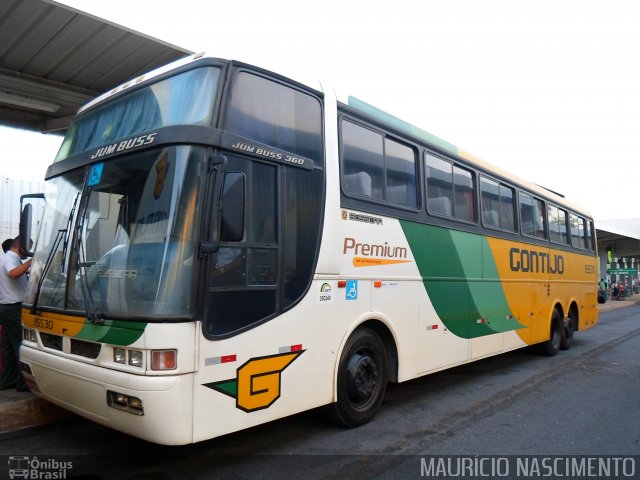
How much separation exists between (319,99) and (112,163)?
6.51ft

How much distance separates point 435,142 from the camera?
6.57 m

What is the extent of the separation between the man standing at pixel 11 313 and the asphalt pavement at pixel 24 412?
1.06ft

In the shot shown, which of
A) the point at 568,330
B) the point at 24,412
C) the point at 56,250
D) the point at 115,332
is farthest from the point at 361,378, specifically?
the point at 568,330

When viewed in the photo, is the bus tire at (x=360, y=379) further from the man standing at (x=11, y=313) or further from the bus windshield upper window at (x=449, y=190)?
the man standing at (x=11, y=313)

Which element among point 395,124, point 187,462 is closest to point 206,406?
point 187,462

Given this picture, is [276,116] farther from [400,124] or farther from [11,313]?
[11,313]

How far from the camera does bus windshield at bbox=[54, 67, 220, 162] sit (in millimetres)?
3793

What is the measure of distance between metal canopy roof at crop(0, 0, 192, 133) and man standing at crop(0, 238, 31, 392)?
2.81 m

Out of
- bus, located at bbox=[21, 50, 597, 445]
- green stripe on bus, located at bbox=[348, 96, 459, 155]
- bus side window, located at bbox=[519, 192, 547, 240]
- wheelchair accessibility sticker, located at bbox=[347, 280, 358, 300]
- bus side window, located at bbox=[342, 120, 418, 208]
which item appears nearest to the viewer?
bus, located at bbox=[21, 50, 597, 445]

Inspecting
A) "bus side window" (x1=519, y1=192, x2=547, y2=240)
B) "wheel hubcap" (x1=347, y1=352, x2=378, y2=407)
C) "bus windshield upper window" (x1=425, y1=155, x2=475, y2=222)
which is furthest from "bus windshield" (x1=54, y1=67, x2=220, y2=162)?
"bus side window" (x1=519, y1=192, x2=547, y2=240)

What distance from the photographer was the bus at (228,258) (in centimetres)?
349

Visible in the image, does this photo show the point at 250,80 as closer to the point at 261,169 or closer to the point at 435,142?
the point at 261,169

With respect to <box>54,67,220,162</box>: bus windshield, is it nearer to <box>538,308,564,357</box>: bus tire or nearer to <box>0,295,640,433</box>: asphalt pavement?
<box>0,295,640,433</box>: asphalt pavement

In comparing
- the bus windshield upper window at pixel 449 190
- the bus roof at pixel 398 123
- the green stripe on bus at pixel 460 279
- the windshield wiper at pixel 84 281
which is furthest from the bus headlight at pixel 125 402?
the bus windshield upper window at pixel 449 190
